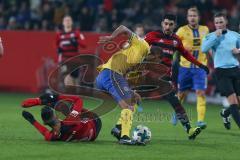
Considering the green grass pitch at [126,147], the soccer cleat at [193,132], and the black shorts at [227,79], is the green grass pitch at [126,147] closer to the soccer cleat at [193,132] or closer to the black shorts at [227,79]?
the soccer cleat at [193,132]

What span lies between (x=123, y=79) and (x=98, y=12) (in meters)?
13.6

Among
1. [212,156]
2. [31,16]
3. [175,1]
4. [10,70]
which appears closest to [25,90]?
[10,70]

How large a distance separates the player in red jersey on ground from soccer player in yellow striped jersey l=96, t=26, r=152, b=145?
0.43 metres

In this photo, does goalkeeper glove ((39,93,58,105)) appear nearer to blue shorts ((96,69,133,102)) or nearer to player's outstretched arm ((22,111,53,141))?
player's outstretched arm ((22,111,53,141))

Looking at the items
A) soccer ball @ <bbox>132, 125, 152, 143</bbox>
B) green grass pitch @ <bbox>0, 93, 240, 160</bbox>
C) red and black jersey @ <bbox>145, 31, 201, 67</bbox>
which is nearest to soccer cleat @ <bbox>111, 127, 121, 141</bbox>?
green grass pitch @ <bbox>0, 93, 240, 160</bbox>

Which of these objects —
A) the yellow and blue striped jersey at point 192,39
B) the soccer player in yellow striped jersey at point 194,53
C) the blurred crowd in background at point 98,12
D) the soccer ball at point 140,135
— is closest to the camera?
the soccer ball at point 140,135

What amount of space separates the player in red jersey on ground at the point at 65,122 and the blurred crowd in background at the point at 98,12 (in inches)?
461

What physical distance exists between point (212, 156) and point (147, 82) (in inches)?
161

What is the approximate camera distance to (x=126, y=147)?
11.5 m

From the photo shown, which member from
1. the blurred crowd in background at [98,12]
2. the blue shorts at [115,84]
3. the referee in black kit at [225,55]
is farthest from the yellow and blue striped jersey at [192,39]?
the blurred crowd in background at [98,12]

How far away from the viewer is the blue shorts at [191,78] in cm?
1542

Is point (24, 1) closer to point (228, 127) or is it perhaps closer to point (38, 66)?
point (38, 66)

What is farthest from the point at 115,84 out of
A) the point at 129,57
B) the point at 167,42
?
the point at 167,42

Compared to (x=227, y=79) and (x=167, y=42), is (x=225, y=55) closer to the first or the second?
(x=227, y=79)
